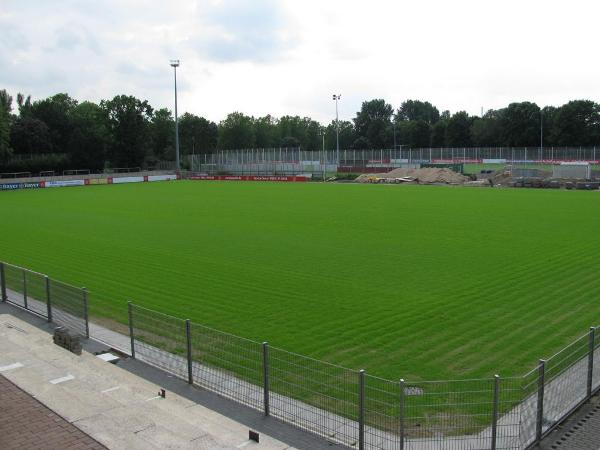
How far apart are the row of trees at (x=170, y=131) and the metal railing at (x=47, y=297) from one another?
81.4 meters

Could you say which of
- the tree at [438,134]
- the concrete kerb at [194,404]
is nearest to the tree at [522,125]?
the tree at [438,134]

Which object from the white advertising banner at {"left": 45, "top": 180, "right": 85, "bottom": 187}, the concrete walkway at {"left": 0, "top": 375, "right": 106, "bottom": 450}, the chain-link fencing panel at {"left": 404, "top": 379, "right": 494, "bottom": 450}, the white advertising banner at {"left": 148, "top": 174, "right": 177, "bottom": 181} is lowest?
the chain-link fencing panel at {"left": 404, "top": 379, "right": 494, "bottom": 450}

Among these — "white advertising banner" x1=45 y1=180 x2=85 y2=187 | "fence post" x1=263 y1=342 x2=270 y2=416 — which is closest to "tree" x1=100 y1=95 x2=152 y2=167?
"white advertising banner" x1=45 y1=180 x2=85 y2=187

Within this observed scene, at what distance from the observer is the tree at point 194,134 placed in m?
132

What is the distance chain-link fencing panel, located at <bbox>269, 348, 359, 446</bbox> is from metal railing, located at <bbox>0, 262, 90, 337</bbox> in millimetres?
5107

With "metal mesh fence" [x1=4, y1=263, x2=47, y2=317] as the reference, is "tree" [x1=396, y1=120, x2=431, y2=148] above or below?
above

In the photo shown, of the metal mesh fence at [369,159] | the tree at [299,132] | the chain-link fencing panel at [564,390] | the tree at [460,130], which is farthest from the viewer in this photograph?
the tree at [299,132]

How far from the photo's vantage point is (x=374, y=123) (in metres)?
145

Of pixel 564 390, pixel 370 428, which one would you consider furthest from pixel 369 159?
pixel 370 428

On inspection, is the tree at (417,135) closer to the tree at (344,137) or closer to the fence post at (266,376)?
the tree at (344,137)

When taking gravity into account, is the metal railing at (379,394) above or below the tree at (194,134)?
below

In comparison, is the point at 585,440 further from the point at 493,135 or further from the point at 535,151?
the point at 493,135

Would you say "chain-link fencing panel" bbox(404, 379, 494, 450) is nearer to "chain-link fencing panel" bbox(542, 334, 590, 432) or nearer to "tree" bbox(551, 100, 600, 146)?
"chain-link fencing panel" bbox(542, 334, 590, 432)

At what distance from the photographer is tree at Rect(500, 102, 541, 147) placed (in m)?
114
